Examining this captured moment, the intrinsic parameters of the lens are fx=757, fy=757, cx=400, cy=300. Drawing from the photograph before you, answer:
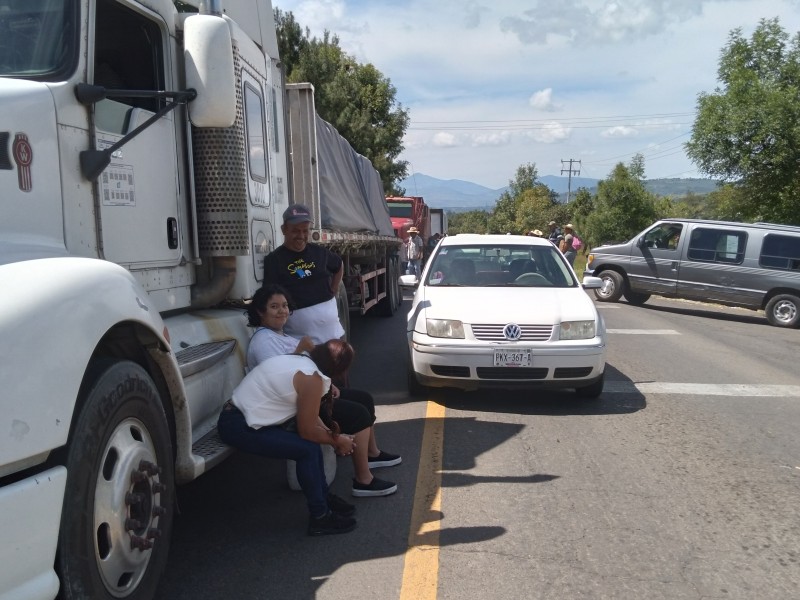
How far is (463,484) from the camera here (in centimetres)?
492

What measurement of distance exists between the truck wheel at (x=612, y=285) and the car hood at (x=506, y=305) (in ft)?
32.2

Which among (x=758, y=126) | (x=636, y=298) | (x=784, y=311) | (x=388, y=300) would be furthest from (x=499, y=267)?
(x=758, y=126)

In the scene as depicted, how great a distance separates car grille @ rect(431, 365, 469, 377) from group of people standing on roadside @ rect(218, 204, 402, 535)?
5.27ft

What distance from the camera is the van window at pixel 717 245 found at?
15.3 m

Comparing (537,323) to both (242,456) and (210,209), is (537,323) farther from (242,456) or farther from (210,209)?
(210,209)

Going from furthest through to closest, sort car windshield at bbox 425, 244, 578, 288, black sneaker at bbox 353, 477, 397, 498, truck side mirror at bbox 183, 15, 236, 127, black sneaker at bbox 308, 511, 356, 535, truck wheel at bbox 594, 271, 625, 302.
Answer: truck wheel at bbox 594, 271, 625, 302, car windshield at bbox 425, 244, 578, 288, black sneaker at bbox 353, 477, 397, 498, black sneaker at bbox 308, 511, 356, 535, truck side mirror at bbox 183, 15, 236, 127

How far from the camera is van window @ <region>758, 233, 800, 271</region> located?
583 inches

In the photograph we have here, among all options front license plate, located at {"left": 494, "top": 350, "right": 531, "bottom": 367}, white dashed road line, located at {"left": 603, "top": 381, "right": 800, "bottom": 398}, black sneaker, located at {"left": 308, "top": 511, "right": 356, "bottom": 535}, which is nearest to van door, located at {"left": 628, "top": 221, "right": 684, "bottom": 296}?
white dashed road line, located at {"left": 603, "top": 381, "right": 800, "bottom": 398}

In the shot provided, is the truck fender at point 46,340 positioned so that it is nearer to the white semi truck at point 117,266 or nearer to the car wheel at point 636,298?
the white semi truck at point 117,266

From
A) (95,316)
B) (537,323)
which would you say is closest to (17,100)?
(95,316)

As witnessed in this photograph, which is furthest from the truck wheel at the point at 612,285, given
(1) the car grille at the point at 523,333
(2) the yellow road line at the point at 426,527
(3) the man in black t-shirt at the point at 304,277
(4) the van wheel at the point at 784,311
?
(3) the man in black t-shirt at the point at 304,277

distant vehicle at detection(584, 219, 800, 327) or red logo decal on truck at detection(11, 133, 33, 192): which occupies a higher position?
red logo decal on truck at detection(11, 133, 33, 192)

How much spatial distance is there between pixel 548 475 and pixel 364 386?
3128 millimetres

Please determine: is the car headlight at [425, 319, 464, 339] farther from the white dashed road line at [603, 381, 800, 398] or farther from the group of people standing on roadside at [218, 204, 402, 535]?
the white dashed road line at [603, 381, 800, 398]
